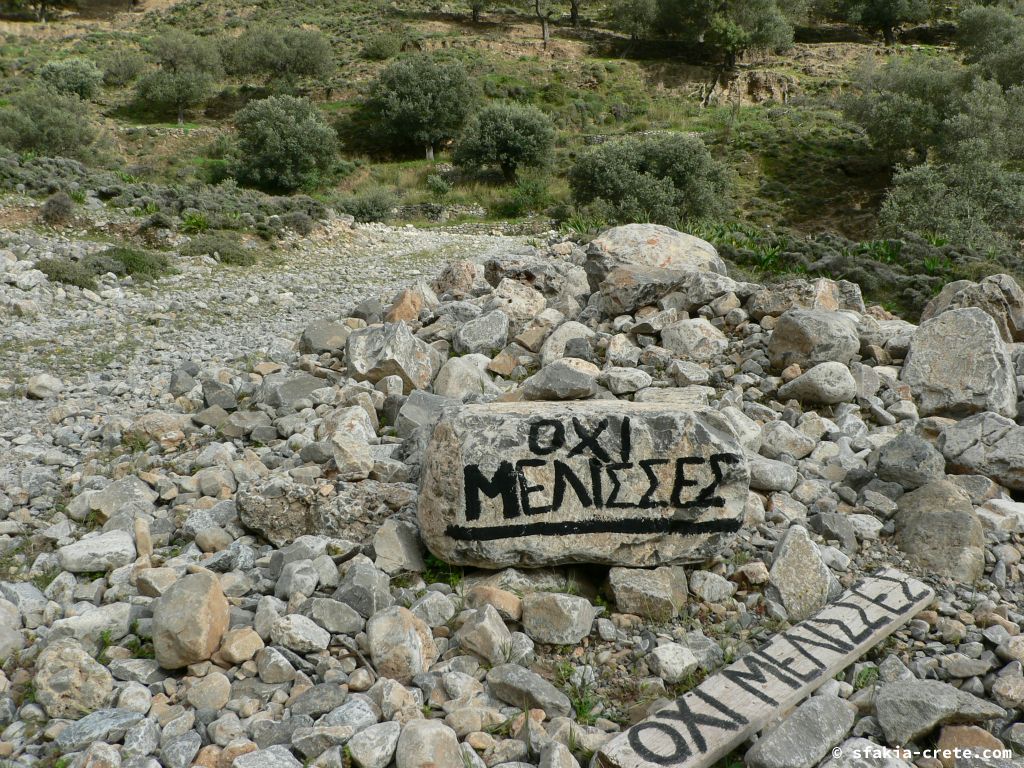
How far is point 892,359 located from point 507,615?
4.31 meters

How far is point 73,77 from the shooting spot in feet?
117

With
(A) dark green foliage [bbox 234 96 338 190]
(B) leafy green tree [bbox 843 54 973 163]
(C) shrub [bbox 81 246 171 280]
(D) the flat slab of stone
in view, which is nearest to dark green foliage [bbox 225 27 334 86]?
(A) dark green foliage [bbox 234 96 338 190]

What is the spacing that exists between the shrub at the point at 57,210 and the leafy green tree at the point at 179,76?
26.2 metres

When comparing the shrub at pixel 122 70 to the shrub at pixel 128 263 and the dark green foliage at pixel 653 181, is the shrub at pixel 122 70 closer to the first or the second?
the dark green foliage at pixel 653 181

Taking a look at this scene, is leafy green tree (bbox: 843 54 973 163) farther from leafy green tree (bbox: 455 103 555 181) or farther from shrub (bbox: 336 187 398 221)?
shrub (bbox: 336 187 398 221)

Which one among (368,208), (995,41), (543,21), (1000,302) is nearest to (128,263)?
(368,208)

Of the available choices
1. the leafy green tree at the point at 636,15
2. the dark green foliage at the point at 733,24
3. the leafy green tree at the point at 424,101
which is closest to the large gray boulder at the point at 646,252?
the leafy green tree at the point at 424,101

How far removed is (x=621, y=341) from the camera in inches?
259

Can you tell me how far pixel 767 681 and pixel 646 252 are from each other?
5771mm

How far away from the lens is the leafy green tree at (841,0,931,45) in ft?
163

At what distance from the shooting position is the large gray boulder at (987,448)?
14.8 feet

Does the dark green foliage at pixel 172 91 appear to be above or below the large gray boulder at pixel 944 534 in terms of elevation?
above

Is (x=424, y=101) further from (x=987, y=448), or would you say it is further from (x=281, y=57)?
(x=987, y=448)

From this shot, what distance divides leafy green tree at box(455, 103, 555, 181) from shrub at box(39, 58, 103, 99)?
21107 mm
